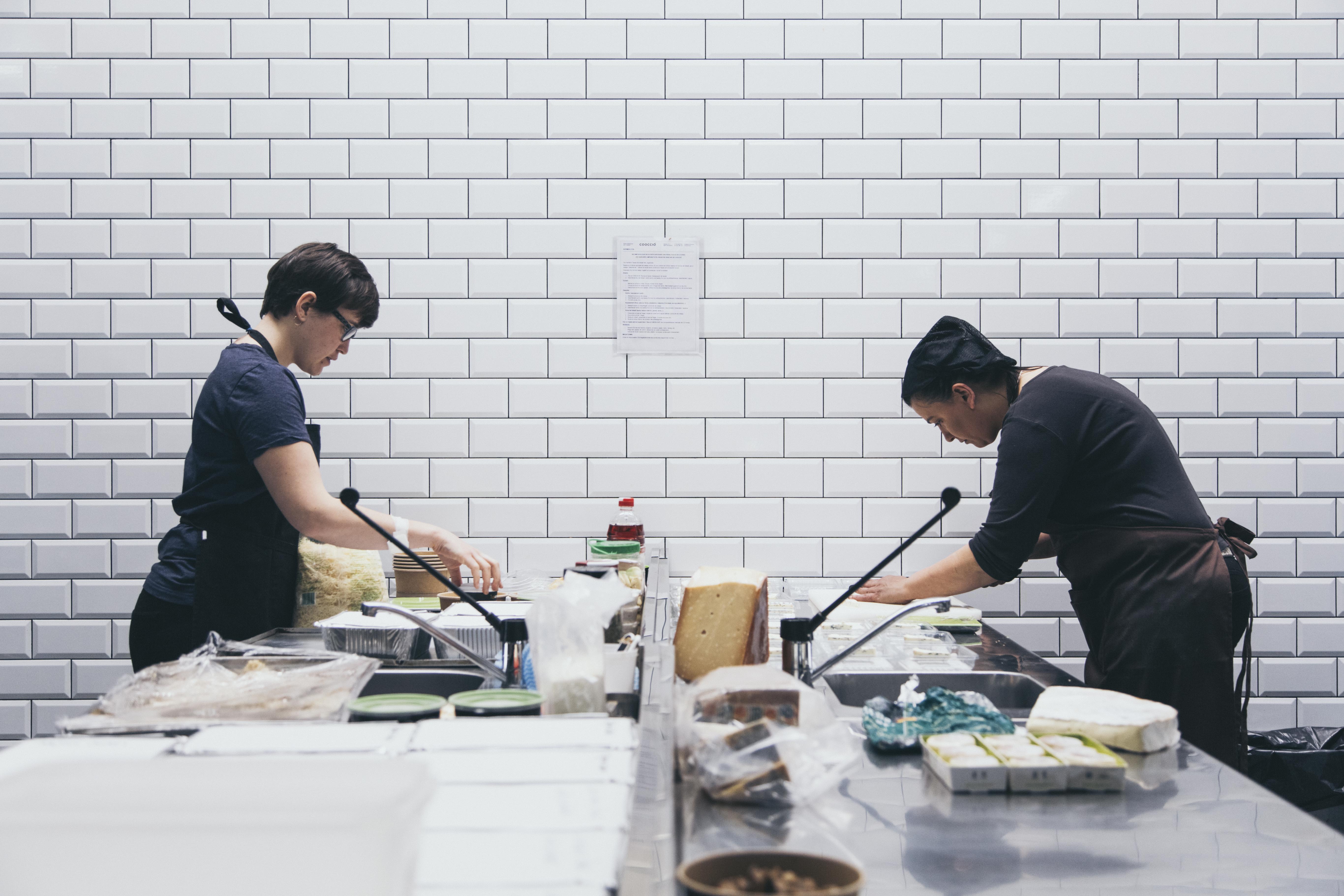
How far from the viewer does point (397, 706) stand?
121cm

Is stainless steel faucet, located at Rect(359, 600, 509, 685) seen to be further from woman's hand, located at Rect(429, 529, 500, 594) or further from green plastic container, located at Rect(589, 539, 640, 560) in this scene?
green plastic container, located at Rect(589, 539, 640, 560)

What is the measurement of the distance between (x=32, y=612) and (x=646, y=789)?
2854 mm

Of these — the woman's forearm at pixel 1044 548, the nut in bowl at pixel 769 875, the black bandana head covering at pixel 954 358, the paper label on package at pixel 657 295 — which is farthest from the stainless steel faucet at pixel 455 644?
the paper label on package at pixel 657 295

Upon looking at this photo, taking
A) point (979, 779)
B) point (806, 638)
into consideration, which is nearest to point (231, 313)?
point (806, 638)

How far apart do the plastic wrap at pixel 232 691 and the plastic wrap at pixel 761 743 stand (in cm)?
46

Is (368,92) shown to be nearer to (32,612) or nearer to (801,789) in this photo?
(32,612)

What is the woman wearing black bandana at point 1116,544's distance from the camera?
6.62ft

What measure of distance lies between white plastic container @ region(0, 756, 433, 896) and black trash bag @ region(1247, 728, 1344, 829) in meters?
2.77

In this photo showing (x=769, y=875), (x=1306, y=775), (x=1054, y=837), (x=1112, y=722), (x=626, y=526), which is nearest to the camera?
(x=769, y=875)

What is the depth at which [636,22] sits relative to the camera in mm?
3023

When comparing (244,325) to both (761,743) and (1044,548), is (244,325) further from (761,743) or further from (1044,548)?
(1044,548)

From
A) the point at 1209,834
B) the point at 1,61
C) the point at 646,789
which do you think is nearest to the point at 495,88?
the point at 1,61

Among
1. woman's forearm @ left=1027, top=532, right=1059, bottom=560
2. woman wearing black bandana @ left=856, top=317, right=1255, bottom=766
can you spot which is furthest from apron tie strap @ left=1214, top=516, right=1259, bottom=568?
woman's forearm @ left=1027, top=532, right=1059, bottom=560

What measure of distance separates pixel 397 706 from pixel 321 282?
1269 mm
